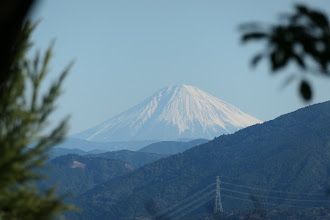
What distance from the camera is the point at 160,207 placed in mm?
138500

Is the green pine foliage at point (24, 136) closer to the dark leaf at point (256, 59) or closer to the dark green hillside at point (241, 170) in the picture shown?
the dark leaf at point (256, 59)

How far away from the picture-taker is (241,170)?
152m

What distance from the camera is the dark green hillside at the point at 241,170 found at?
128750 millimetres

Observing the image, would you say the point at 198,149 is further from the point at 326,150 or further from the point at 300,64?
A: the point at 300,64

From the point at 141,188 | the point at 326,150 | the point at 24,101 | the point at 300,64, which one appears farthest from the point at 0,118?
the point at 141,188

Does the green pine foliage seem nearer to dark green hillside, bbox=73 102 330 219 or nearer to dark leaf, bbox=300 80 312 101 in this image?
dark leaf, bbox=300 80 312 101

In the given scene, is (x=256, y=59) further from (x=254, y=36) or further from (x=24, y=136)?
(x=24, y=136)

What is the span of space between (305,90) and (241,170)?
150 m

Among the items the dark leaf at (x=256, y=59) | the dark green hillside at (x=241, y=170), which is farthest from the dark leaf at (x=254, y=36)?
the dark green hillside at (x=241, y=170)

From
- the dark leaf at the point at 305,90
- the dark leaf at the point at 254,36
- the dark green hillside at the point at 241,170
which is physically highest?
the dark green hillside at the point at 241,170

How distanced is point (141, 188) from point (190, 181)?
17.1m

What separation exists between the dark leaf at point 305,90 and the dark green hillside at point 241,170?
379 ft

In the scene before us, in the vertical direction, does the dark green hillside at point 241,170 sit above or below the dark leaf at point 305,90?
above

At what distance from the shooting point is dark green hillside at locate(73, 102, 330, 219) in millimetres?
128750
